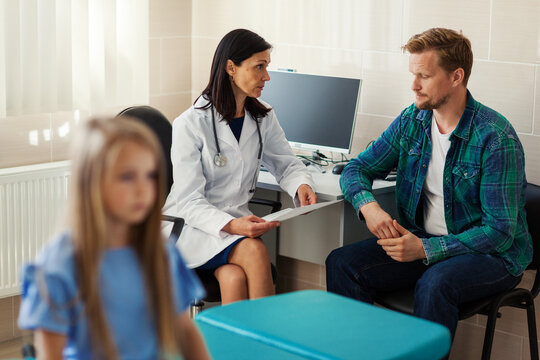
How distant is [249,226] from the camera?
2.49m

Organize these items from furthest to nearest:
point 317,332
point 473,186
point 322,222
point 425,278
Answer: point 322,222
point 473,186
point 425,278
point 317,332

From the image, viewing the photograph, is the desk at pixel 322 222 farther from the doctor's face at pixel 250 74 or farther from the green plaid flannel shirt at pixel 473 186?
the doctor's face at pixel 250 74

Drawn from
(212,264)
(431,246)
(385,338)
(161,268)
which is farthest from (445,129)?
(161,268)

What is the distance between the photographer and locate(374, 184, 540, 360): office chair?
240cm

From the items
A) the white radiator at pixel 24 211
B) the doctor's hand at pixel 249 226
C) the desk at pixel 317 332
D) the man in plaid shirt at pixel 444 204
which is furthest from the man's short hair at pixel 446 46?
the white radiator at pixel 24 211

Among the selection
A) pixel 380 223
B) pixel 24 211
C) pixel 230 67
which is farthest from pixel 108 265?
pixel 24 211

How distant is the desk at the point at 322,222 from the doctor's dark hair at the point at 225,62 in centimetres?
39

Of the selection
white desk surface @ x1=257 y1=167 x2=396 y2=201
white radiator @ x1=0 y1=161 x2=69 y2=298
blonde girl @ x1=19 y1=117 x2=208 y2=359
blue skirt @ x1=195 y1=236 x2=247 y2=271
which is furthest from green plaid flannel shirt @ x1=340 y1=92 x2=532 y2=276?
blonde girl @ x1=19 y1=117 x2=208 y2=359

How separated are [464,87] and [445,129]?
0.48ft

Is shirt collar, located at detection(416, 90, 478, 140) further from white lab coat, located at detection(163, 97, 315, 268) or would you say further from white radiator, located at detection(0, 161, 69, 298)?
white radiator, located at detection(0, 161, 69, 298)

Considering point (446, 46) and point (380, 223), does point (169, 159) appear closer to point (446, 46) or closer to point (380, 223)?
point (380, 223)

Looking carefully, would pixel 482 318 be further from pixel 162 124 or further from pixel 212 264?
pixel 162 124

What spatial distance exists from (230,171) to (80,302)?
1.66 m

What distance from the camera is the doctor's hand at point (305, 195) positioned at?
271 cm
